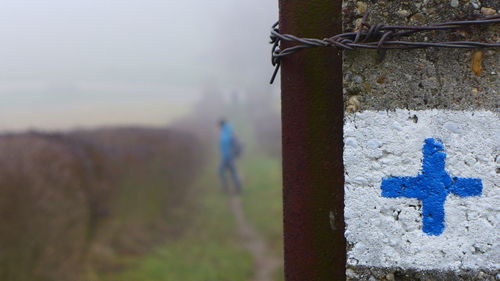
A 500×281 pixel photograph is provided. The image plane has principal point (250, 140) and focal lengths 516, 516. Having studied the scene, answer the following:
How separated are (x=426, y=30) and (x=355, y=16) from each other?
0.68ft

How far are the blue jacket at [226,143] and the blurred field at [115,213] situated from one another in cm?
98

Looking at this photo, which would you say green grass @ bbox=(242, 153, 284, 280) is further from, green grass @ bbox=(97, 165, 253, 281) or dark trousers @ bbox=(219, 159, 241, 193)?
green grass @ bbox=(97, 165, 253, 281)

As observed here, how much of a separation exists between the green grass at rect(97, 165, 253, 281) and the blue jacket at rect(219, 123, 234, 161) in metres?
2.19

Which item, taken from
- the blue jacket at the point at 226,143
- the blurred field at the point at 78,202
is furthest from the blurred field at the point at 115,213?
the blue jacket at the point at 226,143

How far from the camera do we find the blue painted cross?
1476 millimetres

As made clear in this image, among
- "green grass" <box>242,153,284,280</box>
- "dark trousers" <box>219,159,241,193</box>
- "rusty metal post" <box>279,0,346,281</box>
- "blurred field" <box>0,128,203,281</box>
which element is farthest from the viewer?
"dark trousers" <box>219,159,241,193</box>

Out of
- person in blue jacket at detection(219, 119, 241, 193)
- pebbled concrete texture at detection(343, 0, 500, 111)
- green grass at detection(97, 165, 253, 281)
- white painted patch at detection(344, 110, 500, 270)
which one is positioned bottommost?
green grass at detection(97, 165, 253, 281)

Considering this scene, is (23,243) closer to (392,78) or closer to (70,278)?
(70,278)

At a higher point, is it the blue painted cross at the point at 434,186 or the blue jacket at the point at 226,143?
the blue painted cross at the point at 434,186

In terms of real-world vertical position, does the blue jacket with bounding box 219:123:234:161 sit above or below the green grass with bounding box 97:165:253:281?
above

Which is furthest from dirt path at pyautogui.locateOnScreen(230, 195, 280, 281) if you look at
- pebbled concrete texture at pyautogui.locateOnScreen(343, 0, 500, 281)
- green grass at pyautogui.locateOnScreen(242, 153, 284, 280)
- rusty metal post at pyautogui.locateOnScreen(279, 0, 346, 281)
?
pebbled concrete texture at pyautogui.locateOnScreen(343, 0, 500, 281)

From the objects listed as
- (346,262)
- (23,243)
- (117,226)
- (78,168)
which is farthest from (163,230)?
(346,262)

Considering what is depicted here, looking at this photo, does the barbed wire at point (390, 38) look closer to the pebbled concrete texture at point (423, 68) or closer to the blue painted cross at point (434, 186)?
the pebbled concrete texture at point (423, 68)

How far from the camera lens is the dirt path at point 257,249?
685 cm
